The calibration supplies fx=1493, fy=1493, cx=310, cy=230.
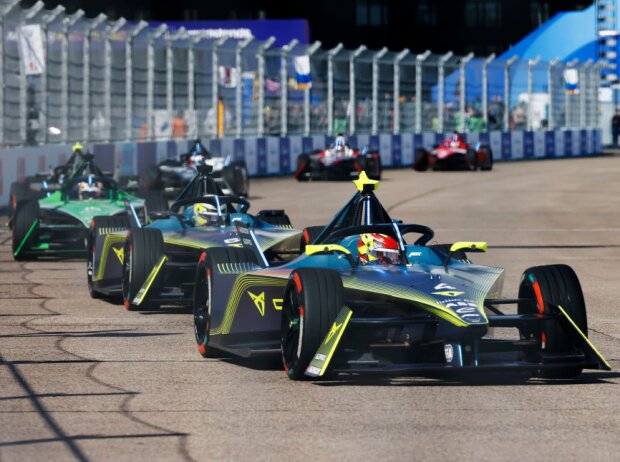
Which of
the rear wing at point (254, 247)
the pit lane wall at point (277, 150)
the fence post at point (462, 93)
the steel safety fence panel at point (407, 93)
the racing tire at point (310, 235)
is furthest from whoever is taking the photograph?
the fence post at point (462, 93)

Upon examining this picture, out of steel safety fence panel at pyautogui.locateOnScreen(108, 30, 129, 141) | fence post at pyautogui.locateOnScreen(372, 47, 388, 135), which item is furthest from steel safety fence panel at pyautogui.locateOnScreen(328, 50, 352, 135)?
steel safety fence panel at pyautogui.locateOnScreen(108, 30, 129, 141)

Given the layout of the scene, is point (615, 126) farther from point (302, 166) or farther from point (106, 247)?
point (106, 247)

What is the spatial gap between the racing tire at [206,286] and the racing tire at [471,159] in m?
31.6

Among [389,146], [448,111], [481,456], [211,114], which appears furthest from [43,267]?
[448,111]

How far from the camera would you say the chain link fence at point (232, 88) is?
2875 centimetres

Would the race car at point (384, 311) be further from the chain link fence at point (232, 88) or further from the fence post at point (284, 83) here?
the fence post at point (284, 83)

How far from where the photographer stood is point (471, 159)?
41125mm

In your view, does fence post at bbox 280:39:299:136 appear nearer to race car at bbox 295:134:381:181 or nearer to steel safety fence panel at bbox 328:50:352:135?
steel safety fence panel at bbox 328:50:352:135

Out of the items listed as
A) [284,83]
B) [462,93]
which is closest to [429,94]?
[462,93]

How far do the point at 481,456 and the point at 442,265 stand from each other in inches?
127

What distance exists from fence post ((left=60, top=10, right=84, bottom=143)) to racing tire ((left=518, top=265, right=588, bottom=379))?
22010mm

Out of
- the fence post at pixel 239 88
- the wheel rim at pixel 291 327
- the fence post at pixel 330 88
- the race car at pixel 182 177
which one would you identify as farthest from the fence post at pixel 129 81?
the wheel rim at pixel 291 327

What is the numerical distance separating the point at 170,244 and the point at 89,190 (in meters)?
6.11

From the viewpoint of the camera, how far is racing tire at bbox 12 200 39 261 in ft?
55.1
